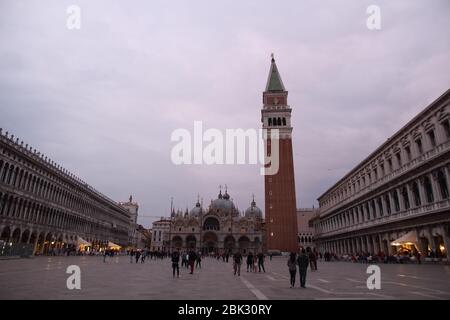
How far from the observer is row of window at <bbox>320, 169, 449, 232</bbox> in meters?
25.2

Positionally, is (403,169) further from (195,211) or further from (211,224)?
(195,211)

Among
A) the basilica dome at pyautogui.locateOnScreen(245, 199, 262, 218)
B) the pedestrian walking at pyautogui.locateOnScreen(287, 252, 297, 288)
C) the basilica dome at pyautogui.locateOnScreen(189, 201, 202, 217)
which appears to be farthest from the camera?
the basilica dome at pyautogui.locateOnScreen(245, 199, 262, 218)

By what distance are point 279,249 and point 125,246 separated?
1958 inches

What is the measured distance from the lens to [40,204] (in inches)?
1631

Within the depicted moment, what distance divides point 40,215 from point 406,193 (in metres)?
45.9

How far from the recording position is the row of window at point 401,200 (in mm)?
25234

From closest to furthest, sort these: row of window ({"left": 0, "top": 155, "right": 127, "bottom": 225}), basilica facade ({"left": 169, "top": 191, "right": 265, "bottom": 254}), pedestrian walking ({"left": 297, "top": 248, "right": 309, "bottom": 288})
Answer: pedestrian walking ({"left": 297, "top": 248, "right": 309, "bottom": 288}), row of window ({"left": 0, "top": 155, "right": 127, "bottom": 225}), basilica facade ({"left": 169, "top": 191, "right": 265, "bottom": 254})

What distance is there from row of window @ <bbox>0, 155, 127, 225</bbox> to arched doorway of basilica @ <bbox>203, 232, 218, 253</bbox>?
38500mm

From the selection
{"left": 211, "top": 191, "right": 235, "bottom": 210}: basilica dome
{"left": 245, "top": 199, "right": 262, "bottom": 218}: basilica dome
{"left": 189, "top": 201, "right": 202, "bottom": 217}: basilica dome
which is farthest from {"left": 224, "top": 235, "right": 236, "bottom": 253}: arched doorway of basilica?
{"left": 245, "top": 199, "right": 262, "bottom": 218}: basilica dome

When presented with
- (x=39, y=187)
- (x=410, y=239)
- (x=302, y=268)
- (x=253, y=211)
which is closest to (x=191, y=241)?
(x=253, y=211)

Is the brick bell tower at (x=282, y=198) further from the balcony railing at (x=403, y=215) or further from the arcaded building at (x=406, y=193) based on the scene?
the balcony railing at (x=403, y=215)

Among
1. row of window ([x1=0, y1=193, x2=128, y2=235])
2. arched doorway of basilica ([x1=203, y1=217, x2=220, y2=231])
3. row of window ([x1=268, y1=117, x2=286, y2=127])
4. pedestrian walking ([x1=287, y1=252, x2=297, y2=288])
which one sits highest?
row of window ([x1=268, y1=117, x2=286, y2=127])

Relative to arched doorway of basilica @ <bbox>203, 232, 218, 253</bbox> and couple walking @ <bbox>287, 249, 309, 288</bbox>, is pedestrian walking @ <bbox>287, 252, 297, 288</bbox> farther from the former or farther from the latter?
arched doorway of basilica @ <bbox>203, 232, 218, 253</bbox>
